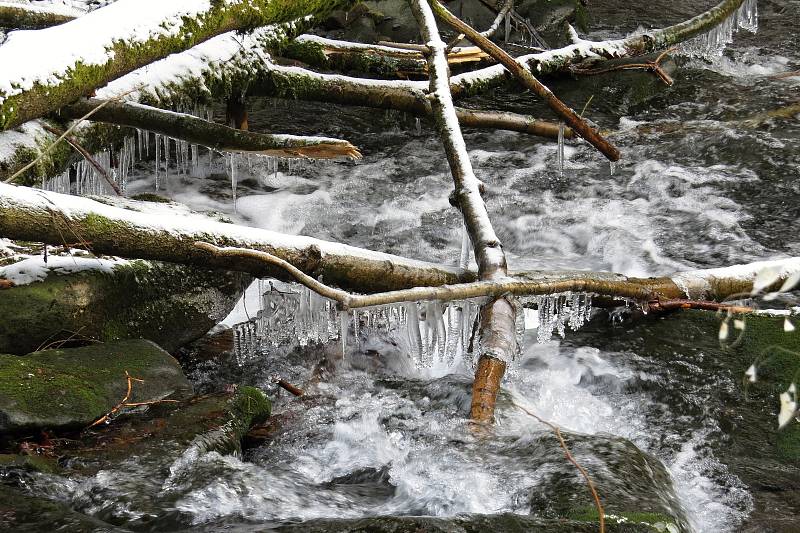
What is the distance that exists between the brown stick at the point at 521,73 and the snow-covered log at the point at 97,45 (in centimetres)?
166

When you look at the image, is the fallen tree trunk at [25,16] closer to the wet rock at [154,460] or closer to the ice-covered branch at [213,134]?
the ice-covered branch at [213,134]

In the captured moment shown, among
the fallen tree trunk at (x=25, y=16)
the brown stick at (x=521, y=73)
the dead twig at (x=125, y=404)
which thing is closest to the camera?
the dead twig at (x=125, y=404)

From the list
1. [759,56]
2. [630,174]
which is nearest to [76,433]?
[630,174]

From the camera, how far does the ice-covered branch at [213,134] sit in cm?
524

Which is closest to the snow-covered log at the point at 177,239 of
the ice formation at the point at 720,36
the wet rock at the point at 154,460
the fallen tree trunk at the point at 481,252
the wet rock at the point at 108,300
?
the fallen tree trunk at the point at 481,252

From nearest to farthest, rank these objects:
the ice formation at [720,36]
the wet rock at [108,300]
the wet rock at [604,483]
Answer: the wet rock at [604,483]
the wet rock at [108,300]
the ice formation at [720,36]

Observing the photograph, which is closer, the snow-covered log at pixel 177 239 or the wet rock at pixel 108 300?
the snow-covered log at pixel 177 239

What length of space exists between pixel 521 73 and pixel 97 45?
3180 millimetres

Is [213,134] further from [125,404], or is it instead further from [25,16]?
[25,16]

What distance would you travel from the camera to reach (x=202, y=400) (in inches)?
156

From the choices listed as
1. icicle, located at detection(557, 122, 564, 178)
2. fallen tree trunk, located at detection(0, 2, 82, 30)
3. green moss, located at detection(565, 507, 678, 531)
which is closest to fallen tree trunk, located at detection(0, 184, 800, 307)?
green moss, located at detection(565, 507, 678, 531)

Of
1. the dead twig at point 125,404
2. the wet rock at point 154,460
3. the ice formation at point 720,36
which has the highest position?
the ice formation at point 720,36

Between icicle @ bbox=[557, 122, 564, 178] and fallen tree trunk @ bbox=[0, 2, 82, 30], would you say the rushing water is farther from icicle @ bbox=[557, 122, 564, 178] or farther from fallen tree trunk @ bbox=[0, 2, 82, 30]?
fallen tree trunk @ bbox=[0, 2, 82, 30]

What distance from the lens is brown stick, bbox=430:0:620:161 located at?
5.88 meters
